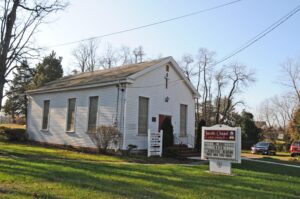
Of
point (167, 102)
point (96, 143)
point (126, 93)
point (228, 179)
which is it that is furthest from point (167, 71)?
point (228, 179)

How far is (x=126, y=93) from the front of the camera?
70.4 feet

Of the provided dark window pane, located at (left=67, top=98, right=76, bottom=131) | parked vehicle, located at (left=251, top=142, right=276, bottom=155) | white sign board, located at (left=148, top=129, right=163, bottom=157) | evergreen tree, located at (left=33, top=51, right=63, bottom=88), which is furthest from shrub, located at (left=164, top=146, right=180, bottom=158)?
evergreen tree, located at (left=33, top=51, right=63, bottom=88)

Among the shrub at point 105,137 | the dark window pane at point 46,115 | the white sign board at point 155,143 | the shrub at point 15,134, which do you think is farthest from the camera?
the shrub at point 15,134

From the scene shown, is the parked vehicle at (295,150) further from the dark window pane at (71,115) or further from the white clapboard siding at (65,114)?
the dark window pane at (71,115)

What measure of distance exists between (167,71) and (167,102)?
204cm

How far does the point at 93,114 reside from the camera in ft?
76.9

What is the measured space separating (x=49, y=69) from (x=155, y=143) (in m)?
37.3

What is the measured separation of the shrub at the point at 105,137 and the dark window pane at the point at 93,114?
1873 millimetres

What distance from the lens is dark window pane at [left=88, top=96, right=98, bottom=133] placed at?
76.3 ft

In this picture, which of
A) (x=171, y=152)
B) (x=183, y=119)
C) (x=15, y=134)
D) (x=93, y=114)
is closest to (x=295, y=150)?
(x=183, y=119)

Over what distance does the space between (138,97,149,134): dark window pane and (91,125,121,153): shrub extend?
2.05 metres

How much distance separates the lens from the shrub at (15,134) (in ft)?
97.3

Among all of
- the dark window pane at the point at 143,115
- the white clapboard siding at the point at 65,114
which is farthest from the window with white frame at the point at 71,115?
the dark window pane at the point at 143,115

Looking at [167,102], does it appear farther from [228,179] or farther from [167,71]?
[228,179]
